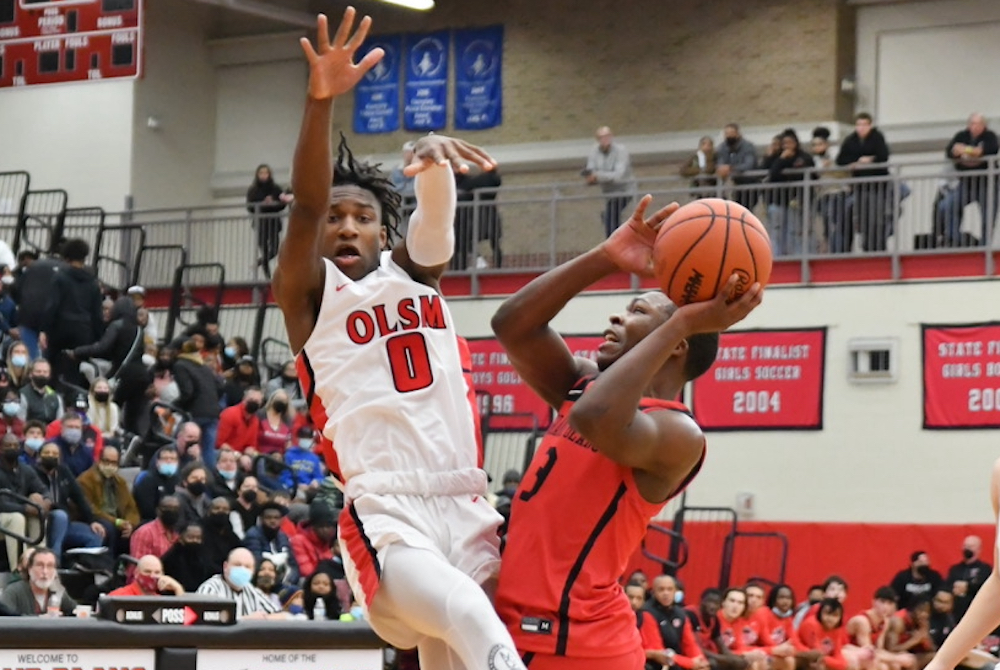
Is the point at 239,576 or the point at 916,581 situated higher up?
the point at 239,576

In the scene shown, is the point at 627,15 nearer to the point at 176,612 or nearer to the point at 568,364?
the point at 176,612

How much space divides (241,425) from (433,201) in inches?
504

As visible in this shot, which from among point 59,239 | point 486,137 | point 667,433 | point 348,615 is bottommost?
point 348,615

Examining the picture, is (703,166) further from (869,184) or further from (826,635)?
(826,635)

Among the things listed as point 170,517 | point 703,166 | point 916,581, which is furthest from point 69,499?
point 703,166

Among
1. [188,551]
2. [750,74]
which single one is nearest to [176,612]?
[188,551]

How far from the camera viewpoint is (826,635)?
54.4 feet

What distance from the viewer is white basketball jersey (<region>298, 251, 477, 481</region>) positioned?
201 inches

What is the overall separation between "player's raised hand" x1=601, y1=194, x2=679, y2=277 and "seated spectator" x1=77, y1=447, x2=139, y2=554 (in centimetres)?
1012

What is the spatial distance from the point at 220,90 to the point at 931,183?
1170 cm

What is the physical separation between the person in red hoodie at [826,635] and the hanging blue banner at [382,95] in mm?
12183

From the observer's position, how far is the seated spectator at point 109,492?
1488 centimetres

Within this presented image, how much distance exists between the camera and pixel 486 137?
25797 mm

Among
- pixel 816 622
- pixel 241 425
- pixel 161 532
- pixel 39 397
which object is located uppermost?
pixel 39 397
